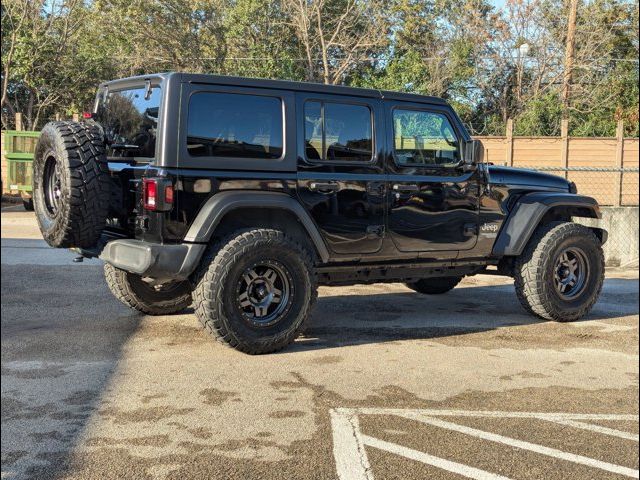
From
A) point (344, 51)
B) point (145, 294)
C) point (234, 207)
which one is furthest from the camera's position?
point (344, 51)

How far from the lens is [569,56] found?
689 cm

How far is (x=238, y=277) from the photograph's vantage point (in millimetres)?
4844

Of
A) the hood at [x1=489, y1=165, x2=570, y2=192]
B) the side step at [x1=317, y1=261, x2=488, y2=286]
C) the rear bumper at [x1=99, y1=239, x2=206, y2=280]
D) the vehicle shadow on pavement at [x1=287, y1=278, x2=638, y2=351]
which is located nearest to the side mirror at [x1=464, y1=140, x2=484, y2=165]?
the hood at [x1=489, y1=165, x2=570, y2=192]

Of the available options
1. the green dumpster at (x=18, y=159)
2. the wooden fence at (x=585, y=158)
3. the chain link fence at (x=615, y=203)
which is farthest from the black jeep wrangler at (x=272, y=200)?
the green dumpster at (x=18, y=159)

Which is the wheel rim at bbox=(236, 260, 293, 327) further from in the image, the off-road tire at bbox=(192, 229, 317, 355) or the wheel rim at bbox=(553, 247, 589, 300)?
the wheel rim at bbox=(553, 247, 589, 300)

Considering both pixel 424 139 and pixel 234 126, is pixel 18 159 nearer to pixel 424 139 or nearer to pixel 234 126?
pixel 234 126

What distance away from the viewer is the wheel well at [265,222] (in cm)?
493

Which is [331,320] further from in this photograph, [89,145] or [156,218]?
[89,145]

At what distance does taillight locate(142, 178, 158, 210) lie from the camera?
4.49 metres

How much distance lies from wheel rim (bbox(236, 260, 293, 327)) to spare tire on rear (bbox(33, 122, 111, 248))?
112 centimetres

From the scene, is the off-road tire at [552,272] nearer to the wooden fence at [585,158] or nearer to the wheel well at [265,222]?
the wheel well at [265,222]

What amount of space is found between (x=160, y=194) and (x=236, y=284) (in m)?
0.86

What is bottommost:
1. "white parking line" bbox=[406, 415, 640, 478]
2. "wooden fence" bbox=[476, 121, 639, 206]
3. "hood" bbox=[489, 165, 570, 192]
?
"white parking line" bbox=[406, 415, 640, 478]

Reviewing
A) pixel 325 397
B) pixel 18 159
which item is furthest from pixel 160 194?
pixel 18 159
